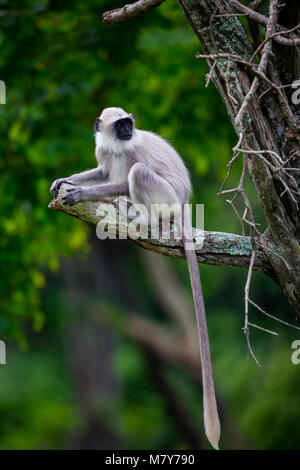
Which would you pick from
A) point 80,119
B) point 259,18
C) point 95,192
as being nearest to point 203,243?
point 95,192

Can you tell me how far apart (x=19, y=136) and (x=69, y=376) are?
49.9 ft

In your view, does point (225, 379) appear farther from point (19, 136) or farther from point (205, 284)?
point (19, 136)

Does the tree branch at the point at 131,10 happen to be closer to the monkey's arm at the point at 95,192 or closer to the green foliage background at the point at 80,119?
the monkey's arm at the point at 95,192

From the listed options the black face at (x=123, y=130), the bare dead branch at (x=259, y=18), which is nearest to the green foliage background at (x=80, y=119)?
the black face at (x=123, y=130)

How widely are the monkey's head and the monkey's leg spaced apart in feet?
1.11

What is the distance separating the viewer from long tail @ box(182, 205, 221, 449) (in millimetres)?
3949

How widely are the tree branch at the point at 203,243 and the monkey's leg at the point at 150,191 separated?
773 millimetres

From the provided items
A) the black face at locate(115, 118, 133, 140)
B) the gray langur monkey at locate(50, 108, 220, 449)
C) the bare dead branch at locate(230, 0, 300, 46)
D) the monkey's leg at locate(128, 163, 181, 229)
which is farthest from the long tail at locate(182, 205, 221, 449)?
the bare dead branch at locate(230, 0, 300, 46)

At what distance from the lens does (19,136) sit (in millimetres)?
8055

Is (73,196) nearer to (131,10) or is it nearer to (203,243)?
(203,243)

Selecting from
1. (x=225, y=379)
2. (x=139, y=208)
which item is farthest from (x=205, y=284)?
(x=139, y=208)

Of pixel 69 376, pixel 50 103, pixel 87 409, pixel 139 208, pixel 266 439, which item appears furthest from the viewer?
pixel 69 376

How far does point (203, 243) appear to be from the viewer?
14.7 ft

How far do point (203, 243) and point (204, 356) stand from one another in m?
0.74
